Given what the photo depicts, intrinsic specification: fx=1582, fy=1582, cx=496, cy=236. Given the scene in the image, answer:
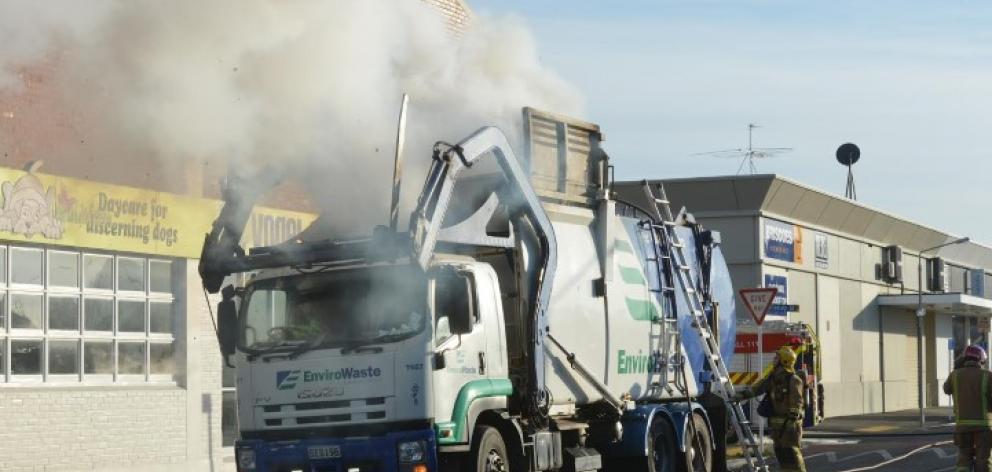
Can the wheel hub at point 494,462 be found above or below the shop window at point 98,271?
below

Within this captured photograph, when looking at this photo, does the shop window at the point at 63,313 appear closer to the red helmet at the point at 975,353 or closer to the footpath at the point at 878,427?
the red helmet at the point at 975,353

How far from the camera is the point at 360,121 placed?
16188mm

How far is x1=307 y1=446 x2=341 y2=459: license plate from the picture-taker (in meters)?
14.0

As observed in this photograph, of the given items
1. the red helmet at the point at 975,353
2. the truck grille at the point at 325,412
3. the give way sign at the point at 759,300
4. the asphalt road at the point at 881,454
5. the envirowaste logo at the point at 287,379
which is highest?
the give way sign at the point at 759,300

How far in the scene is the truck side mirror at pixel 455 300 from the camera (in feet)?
46.3

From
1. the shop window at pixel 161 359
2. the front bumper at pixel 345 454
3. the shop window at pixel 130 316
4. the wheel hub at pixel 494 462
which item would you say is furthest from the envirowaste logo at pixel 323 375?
the shop window at pixel 161 359

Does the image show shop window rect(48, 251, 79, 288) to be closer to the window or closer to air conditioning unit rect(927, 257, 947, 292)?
the window

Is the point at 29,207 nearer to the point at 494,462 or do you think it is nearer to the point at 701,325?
the point at 494,462

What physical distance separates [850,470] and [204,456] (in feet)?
31.4

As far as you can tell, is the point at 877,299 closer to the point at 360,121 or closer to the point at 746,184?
the point at 746,184

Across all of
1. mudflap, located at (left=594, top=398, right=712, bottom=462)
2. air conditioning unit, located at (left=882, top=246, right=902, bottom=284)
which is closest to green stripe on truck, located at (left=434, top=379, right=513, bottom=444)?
mudflap, located at (left=594, top=398, right=712, bottom=462)

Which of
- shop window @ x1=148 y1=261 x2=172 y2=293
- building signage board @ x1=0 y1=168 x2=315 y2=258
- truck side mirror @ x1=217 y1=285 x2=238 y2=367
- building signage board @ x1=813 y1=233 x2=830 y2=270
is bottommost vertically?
truck side mirror @ x1=217 y1=285 x2=238 y2=367

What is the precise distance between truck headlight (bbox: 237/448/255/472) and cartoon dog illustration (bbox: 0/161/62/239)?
6.63 meters

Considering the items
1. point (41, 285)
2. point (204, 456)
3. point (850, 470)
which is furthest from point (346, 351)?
point (850, 470)
